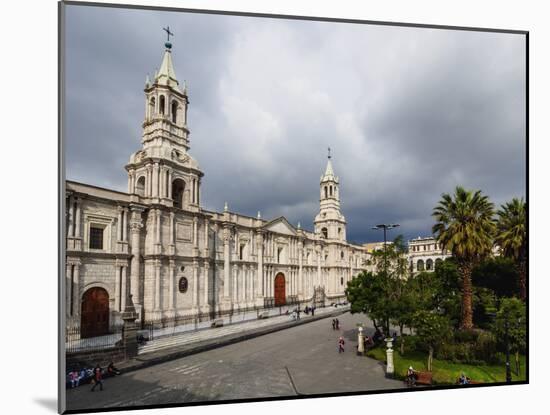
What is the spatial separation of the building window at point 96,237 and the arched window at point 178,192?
236 inches

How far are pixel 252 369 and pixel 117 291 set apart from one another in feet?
30.3

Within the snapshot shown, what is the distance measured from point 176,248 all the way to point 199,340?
270 inches

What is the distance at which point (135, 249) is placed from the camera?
67.8 ft

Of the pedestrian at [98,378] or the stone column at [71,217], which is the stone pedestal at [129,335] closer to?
the pedestrian at [98,378]

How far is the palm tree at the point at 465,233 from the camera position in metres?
16.7

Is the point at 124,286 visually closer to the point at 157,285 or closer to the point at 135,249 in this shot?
the point at 157,285

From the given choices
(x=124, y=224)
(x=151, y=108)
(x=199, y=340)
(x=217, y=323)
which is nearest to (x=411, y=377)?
(x=199, y=340)

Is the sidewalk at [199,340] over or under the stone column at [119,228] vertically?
under

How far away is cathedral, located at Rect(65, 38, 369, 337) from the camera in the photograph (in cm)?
1795

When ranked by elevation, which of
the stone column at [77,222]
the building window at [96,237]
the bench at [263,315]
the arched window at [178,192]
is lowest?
the bench at [263,315]

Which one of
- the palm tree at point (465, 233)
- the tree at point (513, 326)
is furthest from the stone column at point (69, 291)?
the tree at point (513, 326)

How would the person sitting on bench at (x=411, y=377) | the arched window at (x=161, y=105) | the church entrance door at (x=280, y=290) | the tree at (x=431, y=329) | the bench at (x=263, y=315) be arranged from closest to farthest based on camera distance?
1. the person sitting on bench at (x=411, y=377)
2. the tree at (x=431, y=329)
3. the arched window at (x=161, y=105)
4. the bench at (x=263, y=315)
5. the church entrance door at (x=280, y=290)

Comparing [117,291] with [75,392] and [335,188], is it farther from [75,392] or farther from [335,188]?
[335,188]

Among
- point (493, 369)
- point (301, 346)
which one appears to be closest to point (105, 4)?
point (301, 346)
